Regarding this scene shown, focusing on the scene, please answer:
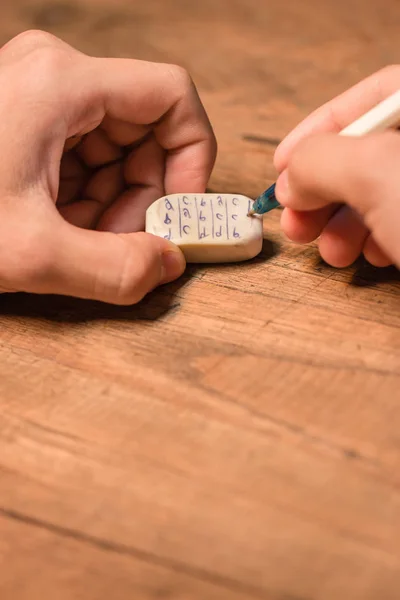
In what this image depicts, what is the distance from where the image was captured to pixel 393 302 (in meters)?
0.71

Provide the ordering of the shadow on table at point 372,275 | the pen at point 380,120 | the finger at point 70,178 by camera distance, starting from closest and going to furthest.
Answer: the pen at point 380,120
the shadow on table at point 372,275
the finger at point 70,178

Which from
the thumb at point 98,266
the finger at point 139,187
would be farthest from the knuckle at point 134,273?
the finger at point 139,187

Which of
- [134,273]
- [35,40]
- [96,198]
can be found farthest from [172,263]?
[35,40]

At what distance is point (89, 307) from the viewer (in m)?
0.73

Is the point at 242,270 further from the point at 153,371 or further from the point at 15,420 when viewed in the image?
the point at 15,420

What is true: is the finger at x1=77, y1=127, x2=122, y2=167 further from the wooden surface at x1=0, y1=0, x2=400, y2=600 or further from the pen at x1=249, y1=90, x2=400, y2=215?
the pen at x1=249, y1=90, x2=400, y2=215

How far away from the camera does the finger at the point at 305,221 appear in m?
0.74

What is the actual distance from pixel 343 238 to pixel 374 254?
4 cm

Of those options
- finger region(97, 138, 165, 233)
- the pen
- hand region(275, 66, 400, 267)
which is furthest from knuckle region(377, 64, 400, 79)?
finger region(97, 138, 165, 233)

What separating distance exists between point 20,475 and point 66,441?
1.8 inches

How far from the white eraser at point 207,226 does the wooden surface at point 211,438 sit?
0.08 feet

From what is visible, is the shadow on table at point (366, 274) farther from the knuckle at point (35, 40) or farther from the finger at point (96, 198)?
the knuckle at point (35, 40)

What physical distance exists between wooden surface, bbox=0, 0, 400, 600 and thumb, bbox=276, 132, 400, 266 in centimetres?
13

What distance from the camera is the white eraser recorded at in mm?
748
